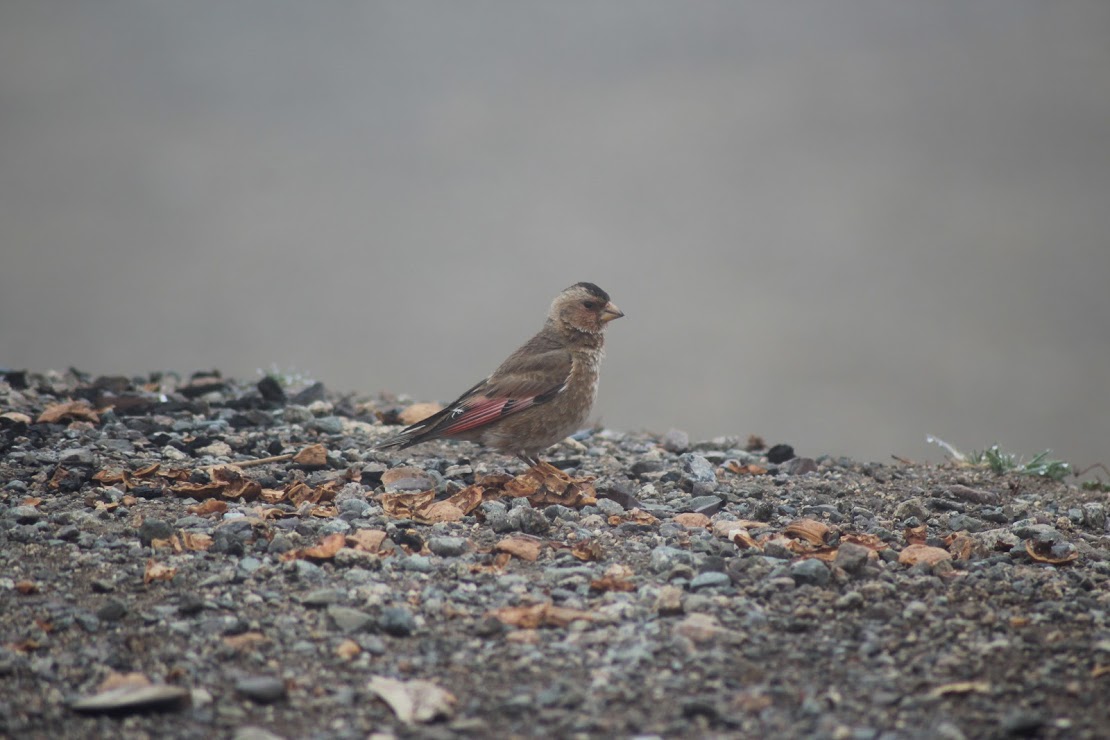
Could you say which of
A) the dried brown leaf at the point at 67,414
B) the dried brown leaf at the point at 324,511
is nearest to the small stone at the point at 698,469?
the dried brown leaf at the point at 324,511

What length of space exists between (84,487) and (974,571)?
4.81 metres

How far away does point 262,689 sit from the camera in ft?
13.2

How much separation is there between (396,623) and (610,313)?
3647 millimetres

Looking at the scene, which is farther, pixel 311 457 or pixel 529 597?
pixel 311 457

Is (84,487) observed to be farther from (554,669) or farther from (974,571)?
(974,571)

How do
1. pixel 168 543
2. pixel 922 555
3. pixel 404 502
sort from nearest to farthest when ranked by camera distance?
pixel 922 555 < pixel 168 543 < pixel 404 502

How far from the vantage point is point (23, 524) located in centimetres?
593

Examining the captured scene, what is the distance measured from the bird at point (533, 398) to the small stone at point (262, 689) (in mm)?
2956

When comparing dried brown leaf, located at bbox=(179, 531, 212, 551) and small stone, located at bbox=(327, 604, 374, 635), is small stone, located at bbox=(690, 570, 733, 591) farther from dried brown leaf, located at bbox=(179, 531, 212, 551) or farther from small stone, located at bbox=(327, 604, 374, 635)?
dried brown leaf, located at bbox=(179, 531, 212, 551)

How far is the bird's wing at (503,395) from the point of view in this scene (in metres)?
7.06

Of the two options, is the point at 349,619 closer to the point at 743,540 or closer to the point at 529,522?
the point at 529,522

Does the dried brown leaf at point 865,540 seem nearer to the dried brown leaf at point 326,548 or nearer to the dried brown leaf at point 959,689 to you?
the dried brown leaf at point 959,689

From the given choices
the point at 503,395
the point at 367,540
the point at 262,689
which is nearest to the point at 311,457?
the point at 503,395

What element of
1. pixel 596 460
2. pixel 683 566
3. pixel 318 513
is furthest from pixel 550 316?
pixel 683 566
